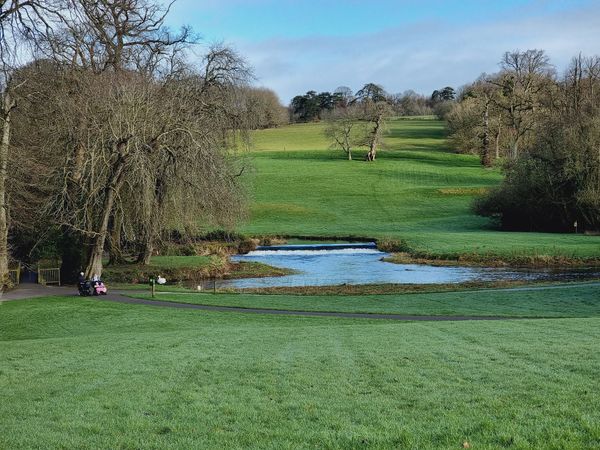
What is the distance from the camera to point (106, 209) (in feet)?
119

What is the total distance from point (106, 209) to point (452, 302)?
796 inches

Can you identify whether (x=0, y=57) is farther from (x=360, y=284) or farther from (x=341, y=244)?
(x=341, y=244)

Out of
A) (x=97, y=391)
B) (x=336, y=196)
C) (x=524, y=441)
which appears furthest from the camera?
(x=336, y=196)

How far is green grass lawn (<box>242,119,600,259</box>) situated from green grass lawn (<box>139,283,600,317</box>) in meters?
17.6

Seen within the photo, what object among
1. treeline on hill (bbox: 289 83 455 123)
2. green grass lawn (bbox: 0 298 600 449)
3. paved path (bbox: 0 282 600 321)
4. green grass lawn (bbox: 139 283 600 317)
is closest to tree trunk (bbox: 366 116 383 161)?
treeline on hill (bbox: 289 83 455 123)

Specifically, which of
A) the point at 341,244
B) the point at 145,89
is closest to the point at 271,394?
the point at 145,89

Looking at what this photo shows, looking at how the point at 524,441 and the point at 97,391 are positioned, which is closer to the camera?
the point at 524,441

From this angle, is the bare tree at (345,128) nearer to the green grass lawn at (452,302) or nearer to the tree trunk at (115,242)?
the tree trunk at (115,242)

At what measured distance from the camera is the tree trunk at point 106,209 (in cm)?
3578

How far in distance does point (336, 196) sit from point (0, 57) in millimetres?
71965

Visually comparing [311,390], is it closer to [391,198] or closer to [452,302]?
[452,302]

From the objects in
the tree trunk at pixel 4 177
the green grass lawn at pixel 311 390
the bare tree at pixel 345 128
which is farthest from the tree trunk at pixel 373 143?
the green grass lawn at pixel 311 390

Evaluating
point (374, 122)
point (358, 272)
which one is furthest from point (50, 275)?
point (374, 122)

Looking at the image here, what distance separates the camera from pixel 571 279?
39.6m
